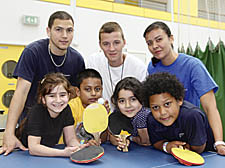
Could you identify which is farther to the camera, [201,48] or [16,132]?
[201,48]

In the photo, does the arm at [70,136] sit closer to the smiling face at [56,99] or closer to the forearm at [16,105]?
the smiling face at [56,99]

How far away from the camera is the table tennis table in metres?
1.25

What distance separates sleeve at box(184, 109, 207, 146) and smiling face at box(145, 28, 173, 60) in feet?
2.10

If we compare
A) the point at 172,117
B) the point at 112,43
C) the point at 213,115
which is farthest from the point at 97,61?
the point at 213,115

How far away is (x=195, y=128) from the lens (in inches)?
54.2

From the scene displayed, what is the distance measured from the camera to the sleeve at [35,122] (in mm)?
1473

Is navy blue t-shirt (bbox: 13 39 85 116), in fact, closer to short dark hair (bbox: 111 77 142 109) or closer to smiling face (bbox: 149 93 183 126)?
short dark hair (bbox: 111 77 142 109)

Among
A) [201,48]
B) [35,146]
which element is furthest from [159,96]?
[201,48]

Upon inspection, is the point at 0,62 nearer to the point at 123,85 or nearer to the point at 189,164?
the point at 123,85

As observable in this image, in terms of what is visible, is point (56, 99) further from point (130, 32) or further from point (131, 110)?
point (130, 32)

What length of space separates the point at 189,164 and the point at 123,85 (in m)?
0.76

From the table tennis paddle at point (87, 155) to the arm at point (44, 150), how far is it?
0.19 feet

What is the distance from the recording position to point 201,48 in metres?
3.37

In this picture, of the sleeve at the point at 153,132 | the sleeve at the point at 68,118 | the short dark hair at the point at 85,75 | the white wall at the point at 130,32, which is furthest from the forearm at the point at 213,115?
the white wall at the point at 130,32
